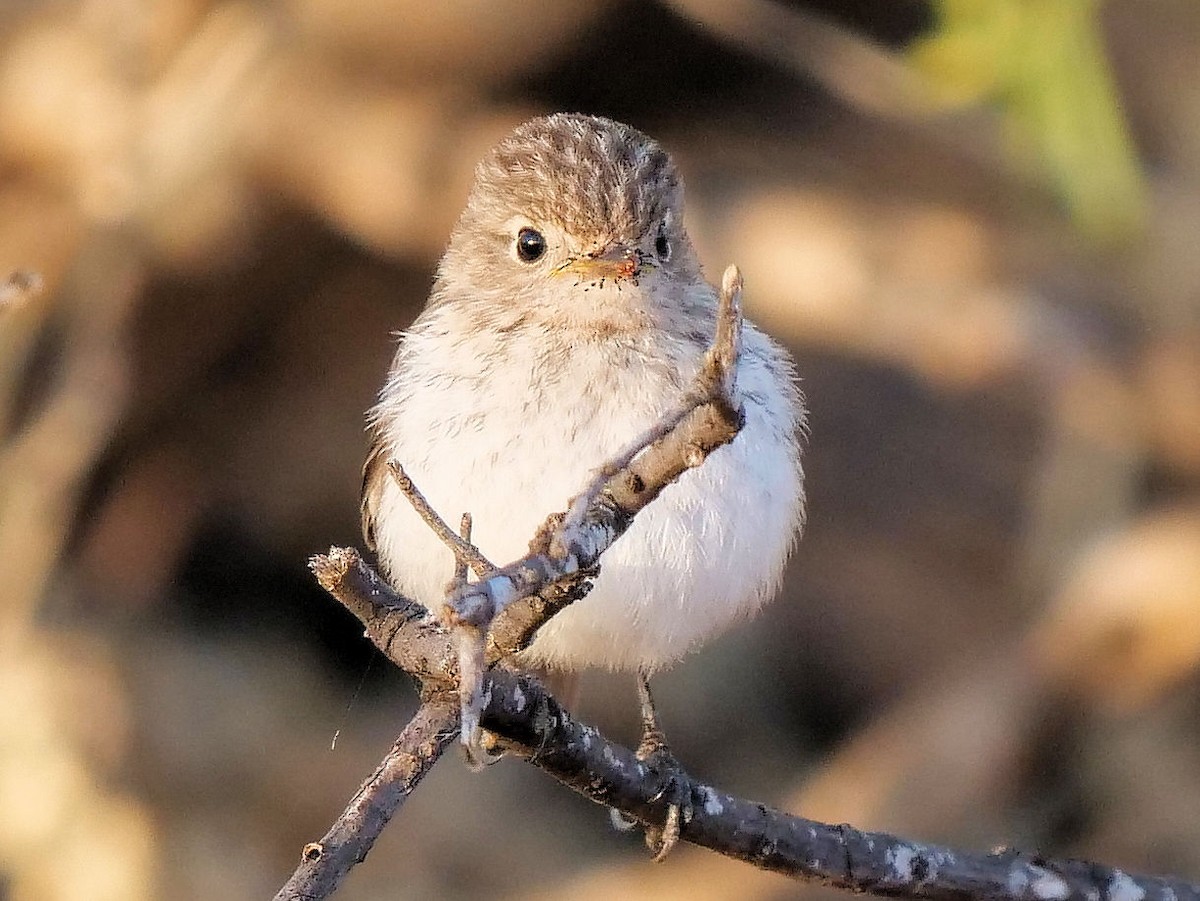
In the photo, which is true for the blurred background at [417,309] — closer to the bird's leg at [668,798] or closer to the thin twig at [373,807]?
the bird's leg at [668,798]

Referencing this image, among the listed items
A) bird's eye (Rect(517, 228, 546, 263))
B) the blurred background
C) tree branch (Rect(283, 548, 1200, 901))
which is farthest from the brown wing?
the blurred background

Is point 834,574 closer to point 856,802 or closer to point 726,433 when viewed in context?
point 856,802

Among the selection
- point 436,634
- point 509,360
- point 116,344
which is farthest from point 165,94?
point 436,634

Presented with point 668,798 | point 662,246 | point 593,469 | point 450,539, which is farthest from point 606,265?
point 450,539

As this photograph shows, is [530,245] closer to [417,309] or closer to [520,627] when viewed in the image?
[520,627]

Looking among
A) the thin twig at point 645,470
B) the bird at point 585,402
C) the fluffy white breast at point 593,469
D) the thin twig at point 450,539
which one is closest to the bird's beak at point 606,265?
the bird at point 585,402

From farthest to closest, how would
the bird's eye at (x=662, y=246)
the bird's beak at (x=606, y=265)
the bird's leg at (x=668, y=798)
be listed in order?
the bird's eye at (x=662, y=246)
the bird's beak at (x=606, y=265)
the bird's leg at (x=668, y=798)

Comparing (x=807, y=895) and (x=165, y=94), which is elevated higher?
(x=165, y=94)
